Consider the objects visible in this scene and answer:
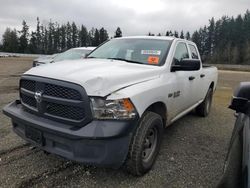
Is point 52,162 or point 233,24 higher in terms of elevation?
point 233,24

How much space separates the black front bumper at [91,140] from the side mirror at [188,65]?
1566 mm

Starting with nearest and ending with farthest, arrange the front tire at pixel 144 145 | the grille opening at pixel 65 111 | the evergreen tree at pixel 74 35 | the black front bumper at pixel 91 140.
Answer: the black front bumper at pixel 91 140
the grille opening at pixel 65 111
the front tire at pixel 144 145
the evergreen tree at pixel 74 35

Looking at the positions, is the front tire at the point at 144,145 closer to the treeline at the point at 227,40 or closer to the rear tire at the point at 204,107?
the rear tire at the point at 204,107

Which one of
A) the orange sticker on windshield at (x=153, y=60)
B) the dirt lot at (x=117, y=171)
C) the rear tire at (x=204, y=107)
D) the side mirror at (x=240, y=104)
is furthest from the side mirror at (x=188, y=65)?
the rear tire at (x=204, y=107)

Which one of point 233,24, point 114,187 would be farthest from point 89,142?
point 233,24

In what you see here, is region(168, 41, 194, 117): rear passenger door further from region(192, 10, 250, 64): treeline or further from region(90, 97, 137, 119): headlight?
region(192, 10, 250, 64): treeline

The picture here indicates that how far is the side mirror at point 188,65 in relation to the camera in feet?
13.2

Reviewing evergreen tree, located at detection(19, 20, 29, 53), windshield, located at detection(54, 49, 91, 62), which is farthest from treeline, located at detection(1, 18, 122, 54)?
windshield, located at detection(54, 49, 91, 62)

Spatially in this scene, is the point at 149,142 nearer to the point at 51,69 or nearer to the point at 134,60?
the point at 134,60

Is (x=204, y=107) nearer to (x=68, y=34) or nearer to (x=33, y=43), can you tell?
(x=33, y=43)

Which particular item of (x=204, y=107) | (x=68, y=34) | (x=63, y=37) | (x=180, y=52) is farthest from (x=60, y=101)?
(x=68, y=34)

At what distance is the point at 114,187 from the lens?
10.2ft

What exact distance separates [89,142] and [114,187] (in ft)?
2.44

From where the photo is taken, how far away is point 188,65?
4.05 m
